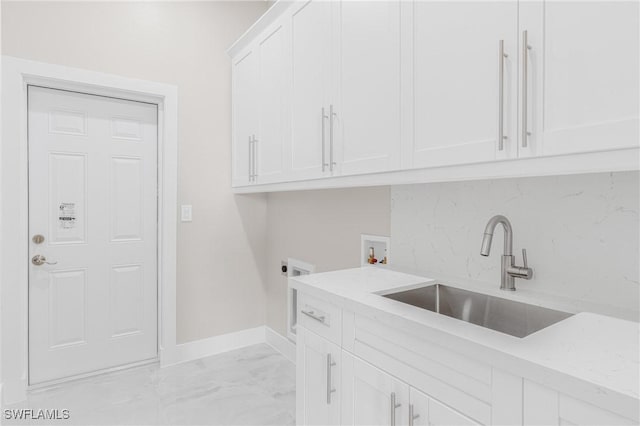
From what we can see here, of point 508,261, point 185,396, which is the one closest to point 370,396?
point 508,261

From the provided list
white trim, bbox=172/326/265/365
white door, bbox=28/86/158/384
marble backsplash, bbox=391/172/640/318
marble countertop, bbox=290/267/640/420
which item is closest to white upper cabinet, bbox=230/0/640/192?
marble backsplash, bbox=391/172/640/318

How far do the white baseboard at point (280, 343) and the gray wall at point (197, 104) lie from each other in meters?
0.14

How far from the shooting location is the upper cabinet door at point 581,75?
84cm

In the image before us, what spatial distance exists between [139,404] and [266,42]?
7.80 ft

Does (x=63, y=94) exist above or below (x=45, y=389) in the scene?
above

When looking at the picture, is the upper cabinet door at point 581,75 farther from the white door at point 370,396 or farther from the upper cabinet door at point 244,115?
the upper cabinet door at point 244,115

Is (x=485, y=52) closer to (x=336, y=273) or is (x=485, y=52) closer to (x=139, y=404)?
(x=336, y=273)

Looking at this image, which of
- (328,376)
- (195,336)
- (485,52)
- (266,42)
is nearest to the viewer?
(485,52)

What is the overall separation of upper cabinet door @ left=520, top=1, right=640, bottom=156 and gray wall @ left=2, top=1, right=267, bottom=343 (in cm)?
235

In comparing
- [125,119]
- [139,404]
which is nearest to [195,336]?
[139,404]

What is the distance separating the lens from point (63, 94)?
2418mm

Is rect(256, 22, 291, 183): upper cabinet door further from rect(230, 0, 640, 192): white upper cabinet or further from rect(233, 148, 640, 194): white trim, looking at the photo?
rect(233, 148, 640, 194): white trim

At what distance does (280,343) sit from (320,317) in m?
1.60

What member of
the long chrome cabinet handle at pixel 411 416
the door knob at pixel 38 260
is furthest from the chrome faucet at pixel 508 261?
the door knob at pixel 38 260
